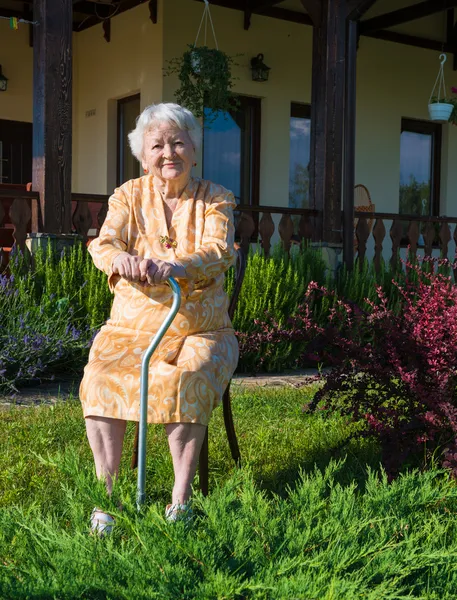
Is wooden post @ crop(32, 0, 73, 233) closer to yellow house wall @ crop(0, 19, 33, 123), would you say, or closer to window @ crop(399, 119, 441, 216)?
yellow house wall @ crop(0, 19, 33, 123)

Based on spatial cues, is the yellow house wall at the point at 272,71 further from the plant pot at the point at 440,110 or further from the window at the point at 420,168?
the window at the point at 420,168

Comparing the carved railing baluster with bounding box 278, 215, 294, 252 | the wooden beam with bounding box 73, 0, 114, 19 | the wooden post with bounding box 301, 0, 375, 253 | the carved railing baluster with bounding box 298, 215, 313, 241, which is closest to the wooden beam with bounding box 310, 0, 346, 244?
the wooden post with bounding box 301, 0, 375, 253

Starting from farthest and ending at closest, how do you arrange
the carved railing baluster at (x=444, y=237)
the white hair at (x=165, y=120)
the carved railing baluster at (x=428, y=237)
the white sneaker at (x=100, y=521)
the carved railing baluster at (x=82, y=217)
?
the carved railing baluster at (x=444, y=237)
the carved railing baluster at (x=428, y=237)
the carved railing baluster at (x=82, y=217)
the white hair at (x=165, y=120)
the white sneaker at (x=100, y=521)

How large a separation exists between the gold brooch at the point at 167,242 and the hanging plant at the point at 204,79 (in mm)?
5543

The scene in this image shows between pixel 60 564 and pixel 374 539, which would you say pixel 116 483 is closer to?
Answer: pixel 60 564

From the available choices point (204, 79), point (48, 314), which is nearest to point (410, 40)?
point (204, 79)

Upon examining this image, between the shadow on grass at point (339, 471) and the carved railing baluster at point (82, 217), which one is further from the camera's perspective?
the carved railing baluster at point (82, 217)

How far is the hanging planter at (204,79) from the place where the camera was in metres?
8.15

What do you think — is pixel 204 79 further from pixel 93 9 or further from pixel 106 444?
pixel 106 444

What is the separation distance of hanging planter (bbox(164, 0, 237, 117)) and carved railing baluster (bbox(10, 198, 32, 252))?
295cm

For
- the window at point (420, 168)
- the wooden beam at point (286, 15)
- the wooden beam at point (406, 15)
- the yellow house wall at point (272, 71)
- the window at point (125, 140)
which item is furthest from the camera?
the window at point (420, 168)

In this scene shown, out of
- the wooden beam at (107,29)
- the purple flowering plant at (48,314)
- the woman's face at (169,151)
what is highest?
the wooden beam at (107,29)

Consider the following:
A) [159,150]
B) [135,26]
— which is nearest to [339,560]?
[159,150]

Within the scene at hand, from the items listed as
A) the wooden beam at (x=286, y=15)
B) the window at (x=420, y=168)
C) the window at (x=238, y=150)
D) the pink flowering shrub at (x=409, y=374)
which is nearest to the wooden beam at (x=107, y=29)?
the window at (x=238, y=150)
